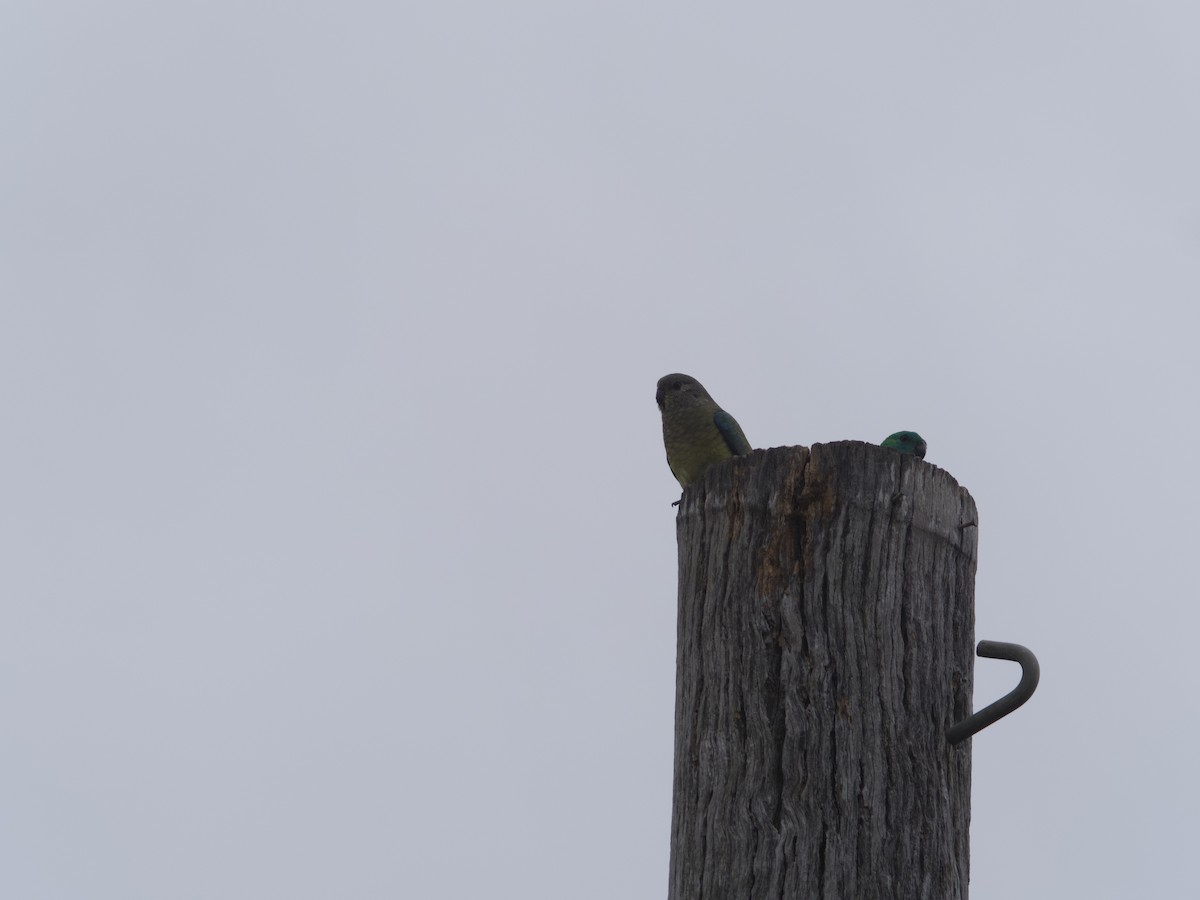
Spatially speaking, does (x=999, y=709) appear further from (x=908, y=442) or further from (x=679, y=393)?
(x=679, y=393)

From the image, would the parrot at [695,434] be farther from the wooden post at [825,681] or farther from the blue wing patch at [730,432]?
the wooden post at [825,681]

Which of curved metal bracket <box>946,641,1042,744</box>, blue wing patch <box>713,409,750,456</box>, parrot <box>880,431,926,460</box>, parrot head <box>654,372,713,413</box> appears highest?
parrot head <box>654,372,713,413</box>

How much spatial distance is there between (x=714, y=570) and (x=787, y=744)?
0.46 metres

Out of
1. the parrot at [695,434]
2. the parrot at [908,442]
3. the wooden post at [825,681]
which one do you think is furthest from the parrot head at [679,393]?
the wooden post at [825,681]

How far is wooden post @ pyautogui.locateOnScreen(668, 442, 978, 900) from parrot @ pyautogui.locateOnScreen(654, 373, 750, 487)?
139 inches

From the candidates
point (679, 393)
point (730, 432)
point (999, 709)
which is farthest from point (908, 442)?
point (999, 709)

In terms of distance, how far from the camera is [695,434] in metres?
6.66

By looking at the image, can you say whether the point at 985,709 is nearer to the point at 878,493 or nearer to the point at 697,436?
the point at 878,493

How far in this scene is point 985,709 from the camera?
2756 millimetres

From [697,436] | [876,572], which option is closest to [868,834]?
[876,572]

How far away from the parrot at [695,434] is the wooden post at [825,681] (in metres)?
3.54

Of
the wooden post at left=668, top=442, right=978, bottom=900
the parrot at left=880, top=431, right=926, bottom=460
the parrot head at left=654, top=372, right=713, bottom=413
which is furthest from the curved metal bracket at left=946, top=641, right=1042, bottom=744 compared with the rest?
the parrot head at left=654, top=372, right=713, bottom=413

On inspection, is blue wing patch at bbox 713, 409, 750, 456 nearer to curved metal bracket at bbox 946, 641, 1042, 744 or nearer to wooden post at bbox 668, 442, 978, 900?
wooden post at bbox 668, 442, 978, 900

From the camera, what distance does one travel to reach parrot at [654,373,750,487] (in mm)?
6598
